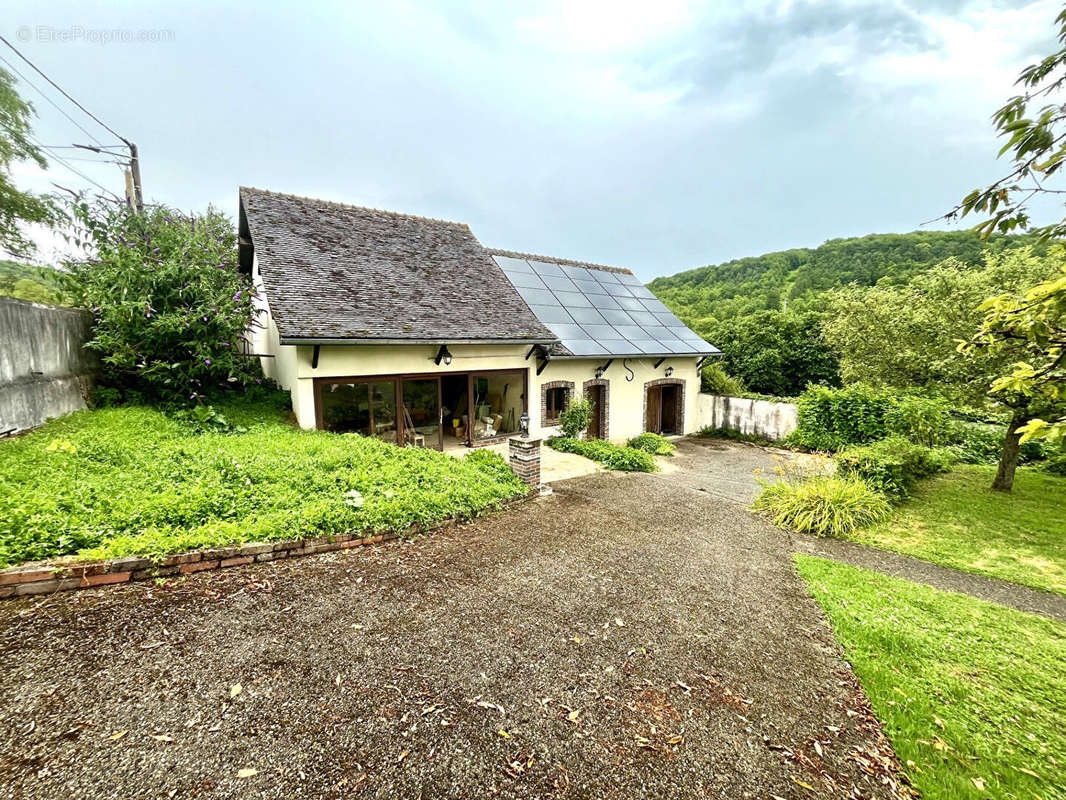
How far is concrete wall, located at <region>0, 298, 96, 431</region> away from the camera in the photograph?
5.23m

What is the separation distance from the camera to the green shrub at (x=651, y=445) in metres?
11.8

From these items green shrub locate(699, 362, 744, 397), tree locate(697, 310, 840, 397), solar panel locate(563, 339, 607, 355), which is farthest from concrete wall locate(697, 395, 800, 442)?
tree locate(697, 310, 840, 397)

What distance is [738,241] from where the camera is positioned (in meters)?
45.9

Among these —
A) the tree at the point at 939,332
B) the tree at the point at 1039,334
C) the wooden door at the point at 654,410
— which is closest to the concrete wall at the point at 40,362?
the tree at the point at 1039,334

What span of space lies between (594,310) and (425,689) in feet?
40.3

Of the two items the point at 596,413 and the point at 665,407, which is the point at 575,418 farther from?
the point at 665,407

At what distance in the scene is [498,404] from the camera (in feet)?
37.9

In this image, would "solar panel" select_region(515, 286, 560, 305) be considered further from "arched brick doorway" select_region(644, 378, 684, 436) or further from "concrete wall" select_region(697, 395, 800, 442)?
"concrete wall" select_region(697, 395, 800, 442)

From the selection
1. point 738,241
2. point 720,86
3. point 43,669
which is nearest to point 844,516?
point 43,669

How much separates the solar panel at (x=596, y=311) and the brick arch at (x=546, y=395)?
943 millimetres

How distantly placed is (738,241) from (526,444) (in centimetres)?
4917

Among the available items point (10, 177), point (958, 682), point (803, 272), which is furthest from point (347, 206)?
point (803, 272)

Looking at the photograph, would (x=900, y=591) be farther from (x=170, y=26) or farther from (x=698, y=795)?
(x=170, y=26)

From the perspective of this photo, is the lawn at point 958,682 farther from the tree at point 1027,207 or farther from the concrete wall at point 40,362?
the concrete wall at point 40,362
